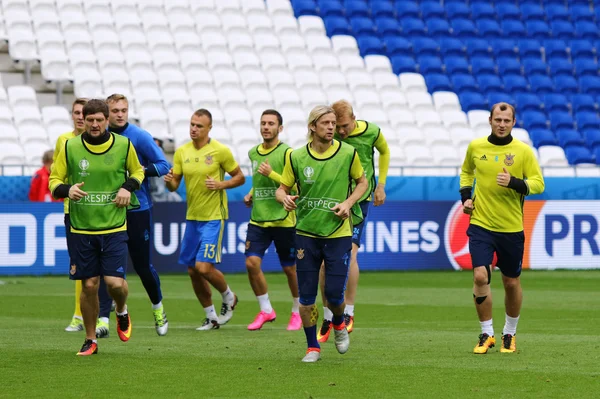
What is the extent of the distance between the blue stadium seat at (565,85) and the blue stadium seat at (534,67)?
15.6 inches

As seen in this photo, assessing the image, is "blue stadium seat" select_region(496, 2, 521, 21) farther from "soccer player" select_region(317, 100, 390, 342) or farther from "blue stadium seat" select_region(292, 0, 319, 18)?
"soccer player" select_region(317, 100, 390, 342)

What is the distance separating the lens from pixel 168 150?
79.0 ft

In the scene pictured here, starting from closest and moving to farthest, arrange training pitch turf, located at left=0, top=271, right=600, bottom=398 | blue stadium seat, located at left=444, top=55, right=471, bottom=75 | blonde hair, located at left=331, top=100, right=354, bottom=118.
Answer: training pitch turf, located at left=0, top=271, right=600, bottom=398 < blonde hair, located at left=331, top=100, right=354, bottom=118 < blue stadium seat, located at left=444, top=55, right=471, bottom=75

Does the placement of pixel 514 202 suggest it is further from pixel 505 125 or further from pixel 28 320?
pixel 28 320

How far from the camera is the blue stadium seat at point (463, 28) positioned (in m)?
30.9

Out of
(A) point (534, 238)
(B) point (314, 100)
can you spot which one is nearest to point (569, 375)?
(A) point (534, 238)

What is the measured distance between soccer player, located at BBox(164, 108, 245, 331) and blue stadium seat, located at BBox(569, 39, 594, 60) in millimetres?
20923

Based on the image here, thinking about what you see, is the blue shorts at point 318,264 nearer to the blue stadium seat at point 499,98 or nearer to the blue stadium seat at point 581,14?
the blue stadium seat at point 499,98

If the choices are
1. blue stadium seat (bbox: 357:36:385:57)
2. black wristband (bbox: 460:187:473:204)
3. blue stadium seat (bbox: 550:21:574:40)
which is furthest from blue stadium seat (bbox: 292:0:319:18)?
black wristband (bbox: 460:187:473:204)

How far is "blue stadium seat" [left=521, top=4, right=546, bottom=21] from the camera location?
31953 millimetres

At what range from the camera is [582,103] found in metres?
29.7

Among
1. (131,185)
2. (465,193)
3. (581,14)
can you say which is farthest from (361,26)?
(131,185)

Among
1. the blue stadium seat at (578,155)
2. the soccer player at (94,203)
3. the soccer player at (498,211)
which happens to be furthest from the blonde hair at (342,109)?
the blue stadium seat at (578,155)

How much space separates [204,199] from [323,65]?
16.2 m
